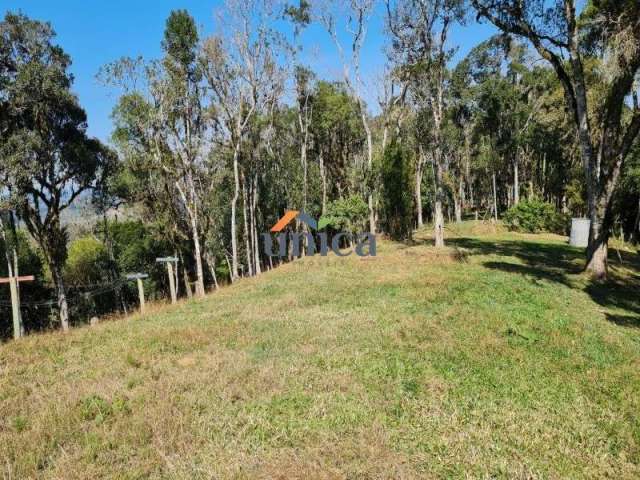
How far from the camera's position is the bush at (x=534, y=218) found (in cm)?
2680

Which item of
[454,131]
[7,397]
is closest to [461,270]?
[7,397]

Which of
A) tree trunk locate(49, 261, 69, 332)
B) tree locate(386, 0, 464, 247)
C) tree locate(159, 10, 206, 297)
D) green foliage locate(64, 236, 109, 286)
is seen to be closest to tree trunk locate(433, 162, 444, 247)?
tree locate(386, 0, 464, 247)

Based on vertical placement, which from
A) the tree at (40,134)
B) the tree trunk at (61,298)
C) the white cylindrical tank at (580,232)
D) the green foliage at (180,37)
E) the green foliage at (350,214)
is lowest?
the tree trunk at (61,298)

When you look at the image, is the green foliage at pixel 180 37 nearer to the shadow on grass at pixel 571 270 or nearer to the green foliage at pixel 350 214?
the green foliage at pixel 350 214

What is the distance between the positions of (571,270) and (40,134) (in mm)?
20501

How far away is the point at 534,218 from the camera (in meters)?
26.9

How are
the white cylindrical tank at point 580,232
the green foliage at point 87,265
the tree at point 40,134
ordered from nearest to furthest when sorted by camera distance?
the tree at point 40,134, the white cylindrical tank at point 580,232, the green foliage at point 87,265

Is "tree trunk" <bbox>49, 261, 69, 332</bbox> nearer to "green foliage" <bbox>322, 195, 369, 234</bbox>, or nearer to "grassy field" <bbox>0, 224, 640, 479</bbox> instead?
"grassy field" <bbox>0, 224, 640, 479</bbox>

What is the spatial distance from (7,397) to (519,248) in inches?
738

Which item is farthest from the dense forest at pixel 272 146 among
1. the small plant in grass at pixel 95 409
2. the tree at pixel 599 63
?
the small plant in grass at pixel 95 409

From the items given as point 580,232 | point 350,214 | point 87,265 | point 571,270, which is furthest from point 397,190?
point 87,265

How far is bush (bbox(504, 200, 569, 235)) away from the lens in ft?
87.9

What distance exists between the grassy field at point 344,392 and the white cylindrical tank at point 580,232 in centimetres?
1076

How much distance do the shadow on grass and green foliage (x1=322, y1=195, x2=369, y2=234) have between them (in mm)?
5619
